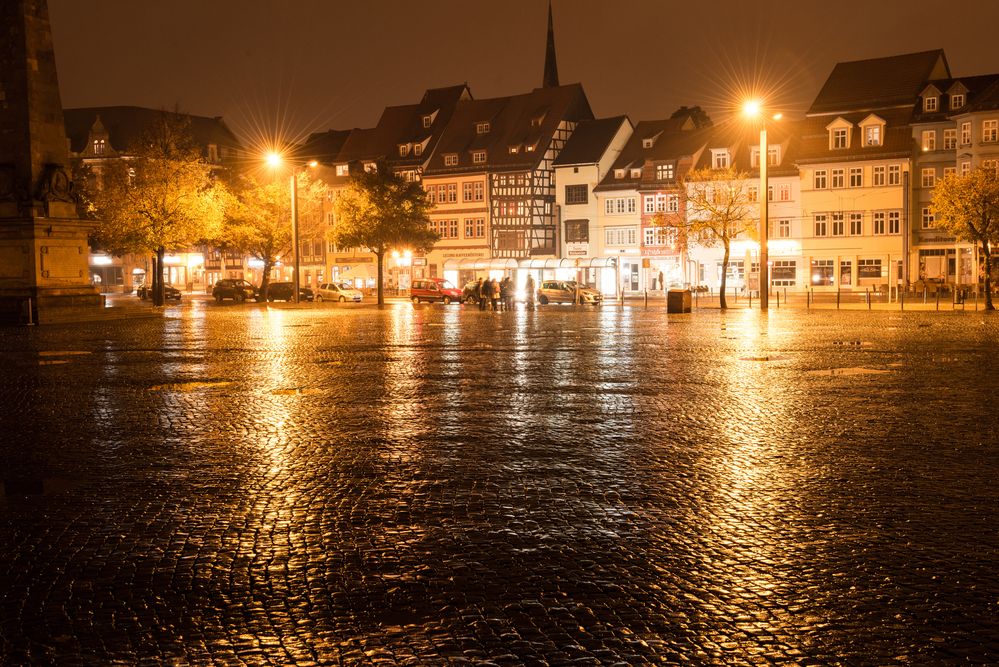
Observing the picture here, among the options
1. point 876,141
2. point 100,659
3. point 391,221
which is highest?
point 876,141

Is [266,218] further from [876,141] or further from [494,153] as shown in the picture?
[876,141]

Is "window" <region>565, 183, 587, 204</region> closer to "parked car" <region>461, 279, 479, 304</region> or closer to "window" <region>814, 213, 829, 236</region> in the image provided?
"window" <region>814, 213, 829, 236</region>

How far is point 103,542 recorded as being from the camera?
19.6 feet

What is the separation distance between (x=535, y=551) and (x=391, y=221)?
58285mm

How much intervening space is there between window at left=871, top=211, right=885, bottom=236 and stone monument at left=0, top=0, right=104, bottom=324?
178 feet

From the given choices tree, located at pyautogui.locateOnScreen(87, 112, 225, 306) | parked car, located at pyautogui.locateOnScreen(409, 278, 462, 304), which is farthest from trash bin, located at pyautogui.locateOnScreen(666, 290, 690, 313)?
tree, located at pyautogui.locateOnScreen(87, 112, 225, 306)

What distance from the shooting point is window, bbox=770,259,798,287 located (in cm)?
7294

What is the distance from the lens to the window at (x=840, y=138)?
70.7 m

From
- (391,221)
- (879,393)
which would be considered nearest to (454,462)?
(879,393)

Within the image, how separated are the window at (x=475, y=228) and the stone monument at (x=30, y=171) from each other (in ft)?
179

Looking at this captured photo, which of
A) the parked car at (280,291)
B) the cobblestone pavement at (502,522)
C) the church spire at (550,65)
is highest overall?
the church spire at (550,65)

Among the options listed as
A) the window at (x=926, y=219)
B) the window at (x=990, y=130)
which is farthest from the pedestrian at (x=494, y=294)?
the window at (x=990, y=130)

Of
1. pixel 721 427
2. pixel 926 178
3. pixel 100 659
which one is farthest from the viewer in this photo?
pixel 926 178

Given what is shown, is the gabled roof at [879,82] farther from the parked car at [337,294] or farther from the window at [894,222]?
the parked car at [337,294]
